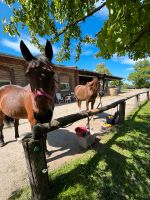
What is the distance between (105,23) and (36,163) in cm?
199

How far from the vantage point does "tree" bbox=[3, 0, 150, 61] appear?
1.31 meters

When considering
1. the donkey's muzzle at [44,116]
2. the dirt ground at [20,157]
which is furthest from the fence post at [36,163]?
the dirt ground at [20,157]

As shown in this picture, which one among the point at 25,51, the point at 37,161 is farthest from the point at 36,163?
the point at 25,51

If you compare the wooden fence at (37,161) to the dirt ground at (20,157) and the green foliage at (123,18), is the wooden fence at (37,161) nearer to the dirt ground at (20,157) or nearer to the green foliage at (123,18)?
the dirt ground at (20,157)

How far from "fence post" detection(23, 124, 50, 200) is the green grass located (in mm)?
256

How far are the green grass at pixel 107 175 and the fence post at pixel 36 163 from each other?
256 millimetres

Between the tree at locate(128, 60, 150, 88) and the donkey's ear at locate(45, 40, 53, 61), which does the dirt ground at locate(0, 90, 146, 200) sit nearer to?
the donkey's ear at locate(45, 40, 53, 61)

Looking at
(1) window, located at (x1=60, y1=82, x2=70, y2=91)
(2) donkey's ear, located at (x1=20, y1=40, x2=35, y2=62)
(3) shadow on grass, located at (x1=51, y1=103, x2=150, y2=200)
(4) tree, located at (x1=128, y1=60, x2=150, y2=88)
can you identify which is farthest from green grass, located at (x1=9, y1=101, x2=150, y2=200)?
(4) tree, located at (x1=128, y1=60, x2=150, y2=88)

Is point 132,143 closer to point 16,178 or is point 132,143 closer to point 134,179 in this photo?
point 134,179

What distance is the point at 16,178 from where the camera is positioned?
2.45 meters

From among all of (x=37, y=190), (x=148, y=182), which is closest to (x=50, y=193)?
(x=37, y=190)

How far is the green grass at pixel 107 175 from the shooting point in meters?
2.01

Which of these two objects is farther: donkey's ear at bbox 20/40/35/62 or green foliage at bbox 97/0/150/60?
donkey's ear at bbox 20/40/35/62

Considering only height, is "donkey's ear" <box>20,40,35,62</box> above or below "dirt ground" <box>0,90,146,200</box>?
above
